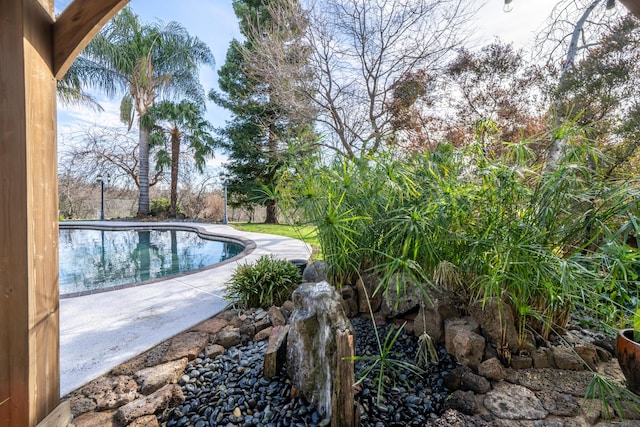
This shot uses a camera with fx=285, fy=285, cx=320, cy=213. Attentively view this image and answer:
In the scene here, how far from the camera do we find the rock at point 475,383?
171cm

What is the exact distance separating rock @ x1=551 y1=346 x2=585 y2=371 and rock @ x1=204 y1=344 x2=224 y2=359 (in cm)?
234

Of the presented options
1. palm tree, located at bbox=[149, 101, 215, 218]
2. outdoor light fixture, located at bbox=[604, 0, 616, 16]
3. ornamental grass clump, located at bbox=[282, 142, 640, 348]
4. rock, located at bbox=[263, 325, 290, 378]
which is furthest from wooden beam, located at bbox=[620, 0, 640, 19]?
palm tree, located at bbox=[149, 101, 215, 218]

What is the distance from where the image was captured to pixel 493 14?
5914mm

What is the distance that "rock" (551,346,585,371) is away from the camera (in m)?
1.85

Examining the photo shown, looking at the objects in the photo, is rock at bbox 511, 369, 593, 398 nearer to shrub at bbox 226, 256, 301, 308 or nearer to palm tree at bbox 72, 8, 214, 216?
shrub at bbox 226, 256, 301, 308

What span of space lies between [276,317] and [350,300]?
0.68 m

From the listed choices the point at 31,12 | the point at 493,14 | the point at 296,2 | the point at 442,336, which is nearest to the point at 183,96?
the point at 296,2

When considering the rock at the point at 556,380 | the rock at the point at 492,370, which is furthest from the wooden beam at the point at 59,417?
the rock at the point at 556,380

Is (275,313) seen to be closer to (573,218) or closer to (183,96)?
(573,218)

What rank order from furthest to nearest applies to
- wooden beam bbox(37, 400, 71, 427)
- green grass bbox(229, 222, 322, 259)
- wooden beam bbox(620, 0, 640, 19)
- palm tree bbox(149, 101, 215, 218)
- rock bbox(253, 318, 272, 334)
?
palm tree bbox(149, 101, 215, 218), green grass bbox(229, 222, 322, 259), rock bbox(253, 318, 272, 334), wooden beam bbox(37, 400, 71, 427), wooden beam bbox(620, 0, 640, 19)

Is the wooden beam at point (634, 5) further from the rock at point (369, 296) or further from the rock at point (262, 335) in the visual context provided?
the rock at point (262, 335)

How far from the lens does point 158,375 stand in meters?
1.84

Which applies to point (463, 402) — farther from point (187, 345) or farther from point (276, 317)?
point (187, 345)

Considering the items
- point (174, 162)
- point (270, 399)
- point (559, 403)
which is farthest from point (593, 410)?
point (174, 162)
